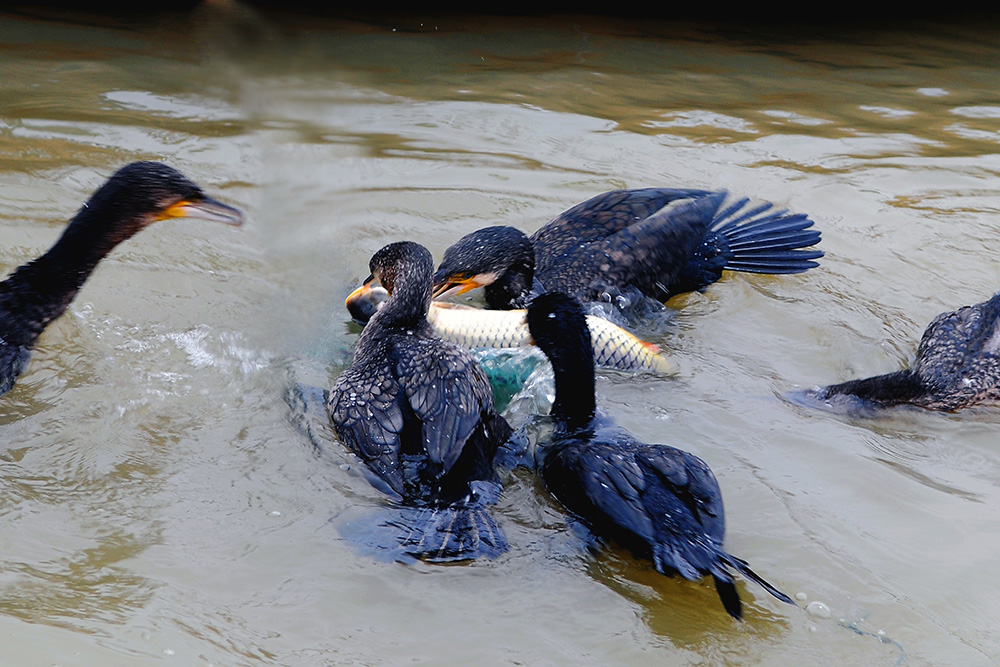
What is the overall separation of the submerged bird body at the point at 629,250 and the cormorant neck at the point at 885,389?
3.98 feet

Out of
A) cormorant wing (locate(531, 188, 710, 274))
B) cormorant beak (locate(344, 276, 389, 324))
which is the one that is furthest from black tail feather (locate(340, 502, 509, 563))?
cormorant wing (locate(531, 188, 710, 274))

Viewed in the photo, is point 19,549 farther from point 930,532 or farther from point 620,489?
point 930,532

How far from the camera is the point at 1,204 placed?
559cm

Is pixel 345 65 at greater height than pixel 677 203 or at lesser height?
greater

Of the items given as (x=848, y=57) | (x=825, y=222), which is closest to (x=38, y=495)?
(x=825, y=222)

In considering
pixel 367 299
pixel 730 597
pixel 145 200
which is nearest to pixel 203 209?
pixel 145 200

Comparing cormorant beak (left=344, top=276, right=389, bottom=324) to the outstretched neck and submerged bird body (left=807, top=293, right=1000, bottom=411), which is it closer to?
the outstretched neck

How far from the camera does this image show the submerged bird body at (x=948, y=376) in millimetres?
4309

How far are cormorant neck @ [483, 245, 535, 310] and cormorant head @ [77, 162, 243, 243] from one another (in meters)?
1.37

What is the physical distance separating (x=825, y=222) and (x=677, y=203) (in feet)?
3.60

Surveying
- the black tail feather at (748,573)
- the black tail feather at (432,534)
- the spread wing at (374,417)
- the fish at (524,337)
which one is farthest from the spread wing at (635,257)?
the black tail feather at (748,573)

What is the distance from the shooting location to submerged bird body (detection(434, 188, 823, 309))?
5078 millimetres

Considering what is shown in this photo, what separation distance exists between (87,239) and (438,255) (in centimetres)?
186

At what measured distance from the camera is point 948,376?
441 centimetres
